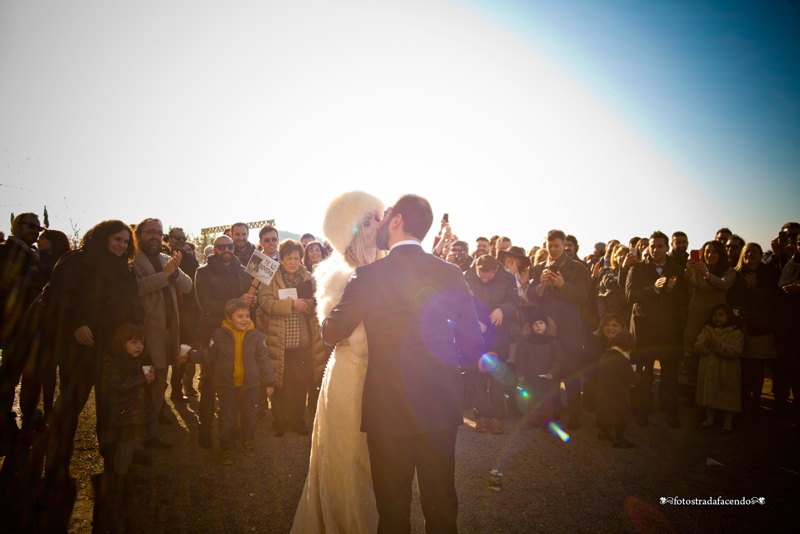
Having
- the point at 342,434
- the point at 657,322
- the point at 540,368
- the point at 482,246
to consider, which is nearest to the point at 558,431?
the point at 540,368

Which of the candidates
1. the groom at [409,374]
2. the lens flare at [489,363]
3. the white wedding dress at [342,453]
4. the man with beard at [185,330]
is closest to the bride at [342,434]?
the white wedding dress at [342,453]

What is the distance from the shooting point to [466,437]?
16.8 feet

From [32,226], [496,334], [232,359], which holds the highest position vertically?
[32,226]

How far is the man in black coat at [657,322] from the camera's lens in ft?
18.4

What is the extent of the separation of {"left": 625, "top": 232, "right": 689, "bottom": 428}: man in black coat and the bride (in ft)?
15.3

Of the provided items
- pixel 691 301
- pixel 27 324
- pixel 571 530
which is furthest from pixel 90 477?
pixel 691 301

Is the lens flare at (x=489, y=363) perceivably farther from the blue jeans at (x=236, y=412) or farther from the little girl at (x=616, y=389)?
the blue jeans at (x=236, y=412)

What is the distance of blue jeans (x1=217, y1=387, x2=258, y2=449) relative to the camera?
14.7 feet

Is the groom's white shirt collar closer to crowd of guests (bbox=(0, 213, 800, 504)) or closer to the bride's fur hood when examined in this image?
the bride's fur hood

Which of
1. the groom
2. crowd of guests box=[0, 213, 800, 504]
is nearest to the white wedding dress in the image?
the groom

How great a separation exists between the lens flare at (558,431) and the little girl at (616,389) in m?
0.44

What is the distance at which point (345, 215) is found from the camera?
103 inches

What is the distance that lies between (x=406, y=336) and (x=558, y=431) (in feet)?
13.9

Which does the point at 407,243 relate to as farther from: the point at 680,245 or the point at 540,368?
the point at 680,245
